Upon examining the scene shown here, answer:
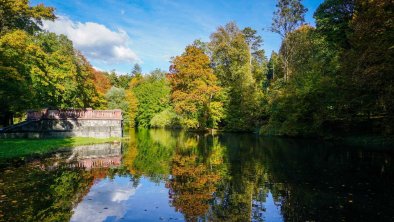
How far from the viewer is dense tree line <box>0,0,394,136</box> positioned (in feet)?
80.9

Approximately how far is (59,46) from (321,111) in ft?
118

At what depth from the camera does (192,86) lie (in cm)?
4978

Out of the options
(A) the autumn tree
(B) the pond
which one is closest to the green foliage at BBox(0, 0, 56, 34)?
(B) the pond

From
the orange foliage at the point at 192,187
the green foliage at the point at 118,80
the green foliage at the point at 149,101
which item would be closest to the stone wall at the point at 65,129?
the orange foliage at the point at 192,187

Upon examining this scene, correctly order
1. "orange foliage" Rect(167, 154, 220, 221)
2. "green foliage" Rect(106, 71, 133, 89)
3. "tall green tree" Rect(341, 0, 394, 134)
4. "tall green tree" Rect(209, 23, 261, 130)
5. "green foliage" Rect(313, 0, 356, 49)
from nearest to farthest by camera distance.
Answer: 1. "orange foliage" Rect(167, 154, 220, 221)
2. "tall green tree" Rect(341, 0, 394, 134)
3. "green foliage" Rect(313, 0, 356, 49)
4. "tall green tree" Rect(209, 23, 261, 130)
5. "green foliage" Rect(106, 71, 133, 89)

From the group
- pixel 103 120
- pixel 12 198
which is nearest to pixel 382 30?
pixel 12 198

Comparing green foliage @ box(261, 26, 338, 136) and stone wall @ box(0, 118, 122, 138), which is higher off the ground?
green foliage @ box(261, 26, 338, 136)

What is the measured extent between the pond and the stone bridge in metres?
13.8

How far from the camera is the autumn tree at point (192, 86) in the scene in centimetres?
4878

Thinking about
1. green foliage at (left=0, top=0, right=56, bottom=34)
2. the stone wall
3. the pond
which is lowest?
the pond

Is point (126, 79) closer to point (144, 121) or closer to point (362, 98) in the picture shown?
point (144, 121)

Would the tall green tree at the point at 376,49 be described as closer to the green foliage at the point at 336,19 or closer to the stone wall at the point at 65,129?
the green foliage at the point at 336,19

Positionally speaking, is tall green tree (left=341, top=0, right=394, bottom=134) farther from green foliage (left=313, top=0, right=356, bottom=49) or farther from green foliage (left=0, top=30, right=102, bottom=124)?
green foliage (left=0, top=30, right=102, bottom=124)

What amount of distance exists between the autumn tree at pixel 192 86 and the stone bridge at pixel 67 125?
50.4 ft
